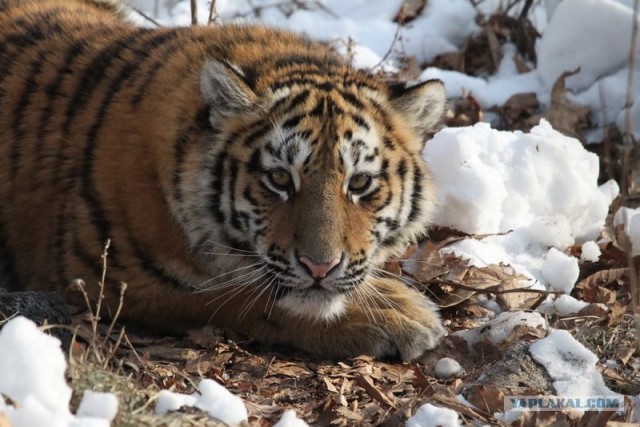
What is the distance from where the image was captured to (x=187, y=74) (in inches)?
157

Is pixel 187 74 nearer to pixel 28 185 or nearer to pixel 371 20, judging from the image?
pixel 28 185

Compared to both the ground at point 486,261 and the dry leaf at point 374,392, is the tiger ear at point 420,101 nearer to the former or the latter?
the ground at point 486,261

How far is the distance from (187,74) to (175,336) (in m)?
1.03

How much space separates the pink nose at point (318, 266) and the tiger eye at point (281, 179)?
0.29 m

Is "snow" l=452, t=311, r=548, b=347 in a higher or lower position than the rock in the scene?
higher

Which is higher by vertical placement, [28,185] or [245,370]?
[28,185]

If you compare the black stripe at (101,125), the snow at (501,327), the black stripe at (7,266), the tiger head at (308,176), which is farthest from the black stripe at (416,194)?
the black stripe at (7,266)

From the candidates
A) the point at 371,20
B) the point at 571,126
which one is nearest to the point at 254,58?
the point at 571,126

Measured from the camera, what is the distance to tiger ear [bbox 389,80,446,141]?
13.2ft

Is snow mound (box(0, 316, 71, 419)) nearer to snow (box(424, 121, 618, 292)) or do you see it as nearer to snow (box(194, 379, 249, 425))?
snow (box(194, 379, 249, 425))

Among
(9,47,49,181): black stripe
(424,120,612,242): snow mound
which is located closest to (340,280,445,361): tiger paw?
(424,120,612,242): snow mound

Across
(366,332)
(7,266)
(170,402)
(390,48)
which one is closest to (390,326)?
(366,332)

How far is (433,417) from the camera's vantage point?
3016 mm

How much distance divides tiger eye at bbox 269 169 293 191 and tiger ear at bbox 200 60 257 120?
0.29 metres
